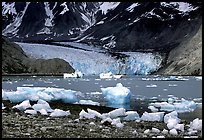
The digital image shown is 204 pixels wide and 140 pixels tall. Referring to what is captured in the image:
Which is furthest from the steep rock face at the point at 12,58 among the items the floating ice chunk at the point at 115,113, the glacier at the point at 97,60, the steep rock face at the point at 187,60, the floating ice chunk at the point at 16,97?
the floating ice chunk at the point at 115,113

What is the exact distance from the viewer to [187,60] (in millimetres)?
142625

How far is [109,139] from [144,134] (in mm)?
1930

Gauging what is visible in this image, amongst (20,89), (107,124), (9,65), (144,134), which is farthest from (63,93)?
(9,65)

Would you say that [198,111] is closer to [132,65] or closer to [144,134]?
[144,134]

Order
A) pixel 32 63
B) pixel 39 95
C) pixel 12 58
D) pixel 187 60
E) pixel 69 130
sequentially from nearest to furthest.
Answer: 1. pixel 69 130
2. pixel 39 95
3. pixel 12 58
4. pixel 32 63
5. pixel 187 60

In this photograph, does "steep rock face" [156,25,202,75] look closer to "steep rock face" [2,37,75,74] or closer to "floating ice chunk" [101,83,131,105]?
"steep rock face" [2,37,75,74]

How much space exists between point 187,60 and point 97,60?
3171 centimetres

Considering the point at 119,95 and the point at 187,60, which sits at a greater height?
the point at 187,60

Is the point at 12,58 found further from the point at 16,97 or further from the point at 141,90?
the point at 16,97

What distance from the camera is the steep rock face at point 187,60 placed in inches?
5251

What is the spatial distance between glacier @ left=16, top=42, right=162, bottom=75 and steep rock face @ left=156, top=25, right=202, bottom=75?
498 centimetres

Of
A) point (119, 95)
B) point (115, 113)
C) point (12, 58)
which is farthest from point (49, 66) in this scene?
point (115, 113)

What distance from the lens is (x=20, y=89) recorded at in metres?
27.9

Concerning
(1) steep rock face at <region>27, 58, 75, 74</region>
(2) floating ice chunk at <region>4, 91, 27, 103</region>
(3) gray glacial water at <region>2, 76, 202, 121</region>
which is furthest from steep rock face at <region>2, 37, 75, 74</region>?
(2) floating ice chunk at <region>4, 91, 27, 103</region>
